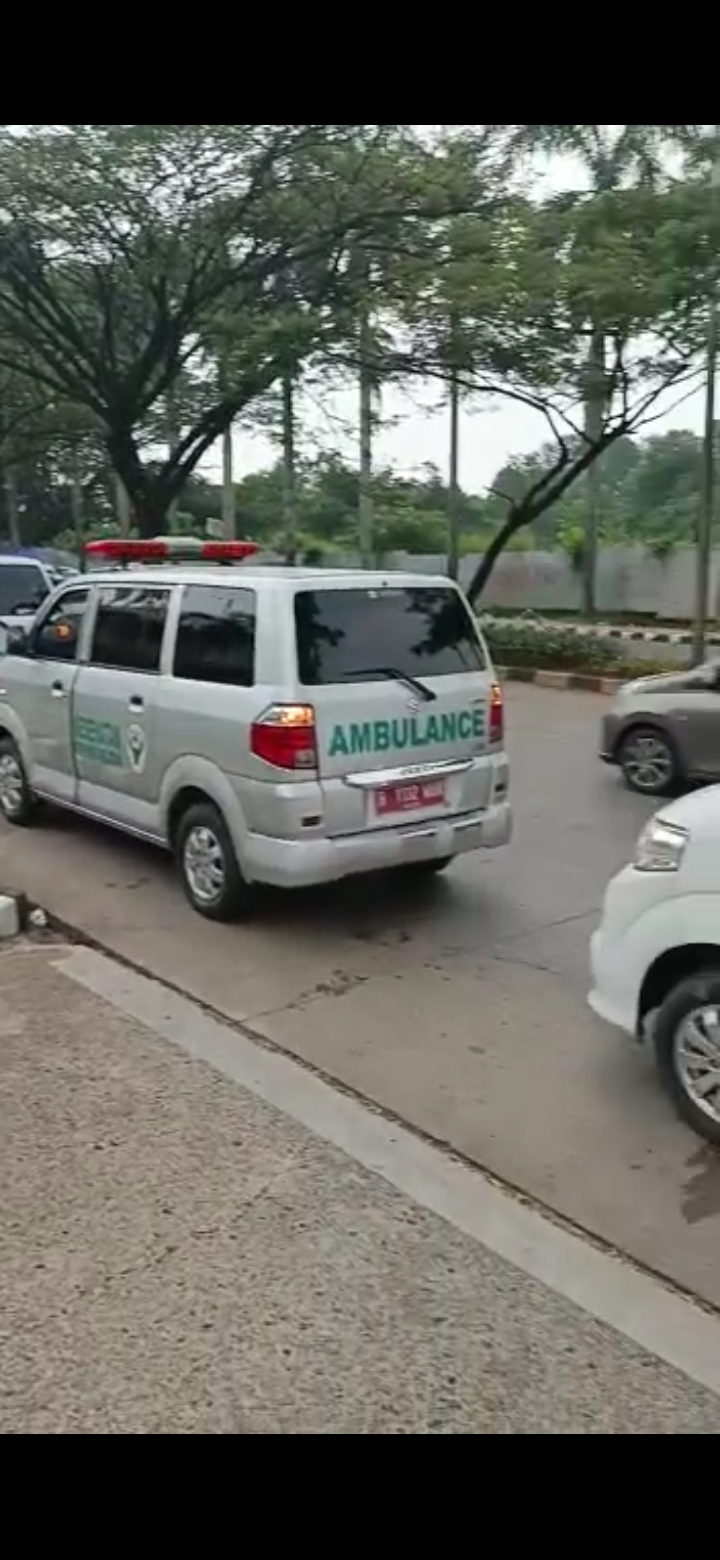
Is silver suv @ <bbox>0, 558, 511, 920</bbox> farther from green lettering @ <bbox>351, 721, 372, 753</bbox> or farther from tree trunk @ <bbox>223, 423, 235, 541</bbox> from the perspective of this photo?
tree trunk @ <bbox>223, 423, 235, 541</bbox>

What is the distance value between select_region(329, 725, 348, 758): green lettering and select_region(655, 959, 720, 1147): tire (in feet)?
6.41

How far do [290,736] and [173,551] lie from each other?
2.91m

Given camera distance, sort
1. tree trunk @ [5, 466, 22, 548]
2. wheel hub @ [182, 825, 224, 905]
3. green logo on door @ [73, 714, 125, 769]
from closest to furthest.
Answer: wheel hub @ [182, 825, 224, 905] → green logo on door @ [73, 714, 125, 769] → tree trunk @ [5, 466, 22, 548]

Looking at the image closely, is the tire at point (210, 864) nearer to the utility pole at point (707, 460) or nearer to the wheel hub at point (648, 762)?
the wheel hub at point (648, 762)

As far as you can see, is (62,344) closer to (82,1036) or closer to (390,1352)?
(82,1036)

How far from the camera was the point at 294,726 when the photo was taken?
16.1 ft

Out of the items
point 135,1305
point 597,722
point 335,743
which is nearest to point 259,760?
point 335,743

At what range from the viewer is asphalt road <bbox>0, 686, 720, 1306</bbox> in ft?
10.7

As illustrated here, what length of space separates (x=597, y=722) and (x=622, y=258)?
6518mm

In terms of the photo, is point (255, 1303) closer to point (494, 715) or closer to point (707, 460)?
point (494, 715)

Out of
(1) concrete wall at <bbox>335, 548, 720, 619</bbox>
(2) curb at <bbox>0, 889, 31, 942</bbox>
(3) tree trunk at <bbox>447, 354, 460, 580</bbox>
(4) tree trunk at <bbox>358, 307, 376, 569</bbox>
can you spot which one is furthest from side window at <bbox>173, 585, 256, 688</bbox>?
(1) concrete wall at <bbox>335, 548, 720, 619</bbox>

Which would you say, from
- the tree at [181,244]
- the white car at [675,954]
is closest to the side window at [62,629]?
the white car at [675,954]

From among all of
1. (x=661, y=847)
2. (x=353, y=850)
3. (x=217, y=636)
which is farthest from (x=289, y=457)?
(x=661, y=847)

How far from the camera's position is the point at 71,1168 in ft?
10.6
